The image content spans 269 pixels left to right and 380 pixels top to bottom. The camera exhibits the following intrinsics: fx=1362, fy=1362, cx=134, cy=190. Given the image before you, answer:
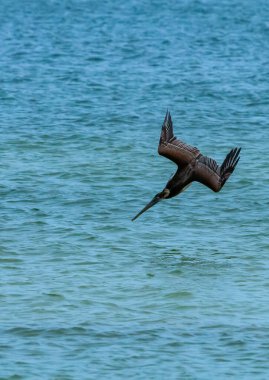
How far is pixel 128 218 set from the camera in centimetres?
2216

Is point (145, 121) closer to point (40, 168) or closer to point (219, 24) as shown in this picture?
point (40, 168)

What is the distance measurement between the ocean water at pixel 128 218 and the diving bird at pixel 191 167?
4.18ft

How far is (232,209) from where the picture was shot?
22.9 meters

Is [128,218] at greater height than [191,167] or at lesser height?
lesser

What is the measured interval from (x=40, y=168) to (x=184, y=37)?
72.3 ft

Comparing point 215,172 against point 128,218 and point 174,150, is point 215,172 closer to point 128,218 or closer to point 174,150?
point 174,150

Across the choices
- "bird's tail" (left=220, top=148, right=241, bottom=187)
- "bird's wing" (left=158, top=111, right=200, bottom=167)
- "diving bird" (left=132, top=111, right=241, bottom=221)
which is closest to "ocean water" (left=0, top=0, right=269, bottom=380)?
"diving bird" (left=132, top=111, right=241, bottom=221)

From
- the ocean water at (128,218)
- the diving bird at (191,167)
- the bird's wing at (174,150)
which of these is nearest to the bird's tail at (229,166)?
the diving bird at (191,167)

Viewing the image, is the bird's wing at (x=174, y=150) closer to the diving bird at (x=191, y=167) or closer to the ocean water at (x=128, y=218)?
the diving bird at (x=191, y=167)

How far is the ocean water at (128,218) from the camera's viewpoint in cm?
1536

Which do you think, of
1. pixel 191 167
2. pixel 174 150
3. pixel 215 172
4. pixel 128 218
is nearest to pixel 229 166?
pixel 215 172

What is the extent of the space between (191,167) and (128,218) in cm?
384

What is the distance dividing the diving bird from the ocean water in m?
1.27

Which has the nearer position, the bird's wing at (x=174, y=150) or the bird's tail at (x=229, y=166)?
the bird's tail at (x=229, y=166)
